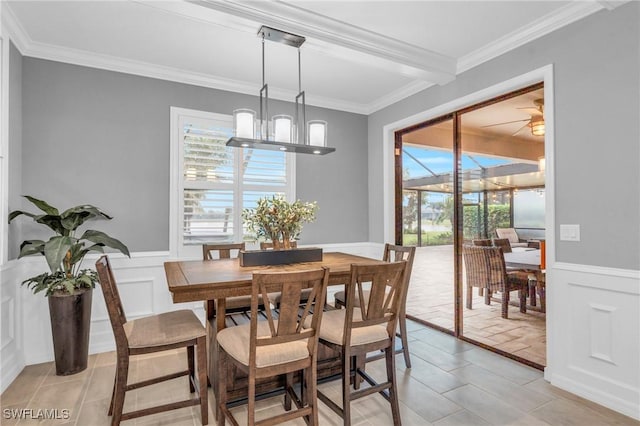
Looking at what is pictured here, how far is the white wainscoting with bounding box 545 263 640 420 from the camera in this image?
7.47ft

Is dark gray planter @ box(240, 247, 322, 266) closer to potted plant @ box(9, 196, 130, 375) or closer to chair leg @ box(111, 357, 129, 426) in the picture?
chair leg @ box(111, 357, 129, 426)

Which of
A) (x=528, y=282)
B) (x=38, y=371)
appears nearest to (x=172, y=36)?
(x=38, y=371)

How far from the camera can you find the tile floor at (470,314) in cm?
306

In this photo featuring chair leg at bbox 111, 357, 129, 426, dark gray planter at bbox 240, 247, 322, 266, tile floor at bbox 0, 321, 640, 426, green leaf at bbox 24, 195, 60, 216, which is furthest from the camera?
green leaf at bbox 24, 195, 60, 216

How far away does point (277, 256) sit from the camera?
8.55 feet

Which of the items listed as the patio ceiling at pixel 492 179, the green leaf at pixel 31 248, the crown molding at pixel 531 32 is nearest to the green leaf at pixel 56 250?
the green leaf at pixel 31 248

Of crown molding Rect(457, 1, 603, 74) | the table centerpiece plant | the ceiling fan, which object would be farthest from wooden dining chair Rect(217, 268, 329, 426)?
crown molding Rect(457, 1, 603, 74)

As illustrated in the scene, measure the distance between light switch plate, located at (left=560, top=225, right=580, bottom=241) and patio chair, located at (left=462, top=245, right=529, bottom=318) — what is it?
2.16 ft

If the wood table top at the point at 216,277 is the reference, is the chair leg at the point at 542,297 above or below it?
below

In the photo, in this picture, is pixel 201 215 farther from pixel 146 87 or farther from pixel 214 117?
pixel 146 87

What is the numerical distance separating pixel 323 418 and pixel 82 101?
354 centimetres

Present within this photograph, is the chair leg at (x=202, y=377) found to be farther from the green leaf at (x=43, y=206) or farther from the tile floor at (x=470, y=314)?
the tile floor at (x=470, y=314)

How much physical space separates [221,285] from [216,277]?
0.71ft

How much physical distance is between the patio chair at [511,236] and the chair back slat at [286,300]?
2.22m
